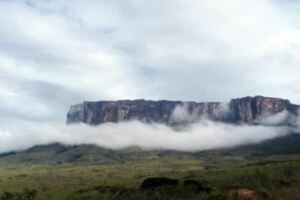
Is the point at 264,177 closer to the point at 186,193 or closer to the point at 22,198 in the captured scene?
the point at 186,193

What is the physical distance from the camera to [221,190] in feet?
465

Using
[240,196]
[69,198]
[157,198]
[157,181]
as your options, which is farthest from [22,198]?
[240,196]

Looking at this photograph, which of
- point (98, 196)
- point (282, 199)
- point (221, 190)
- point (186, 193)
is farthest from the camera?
point (98, 196)

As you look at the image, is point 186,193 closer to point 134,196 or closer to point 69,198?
point 134,196

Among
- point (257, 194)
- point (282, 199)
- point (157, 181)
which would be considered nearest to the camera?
point (282, 199)

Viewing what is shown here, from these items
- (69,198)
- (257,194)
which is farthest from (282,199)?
(69,198)

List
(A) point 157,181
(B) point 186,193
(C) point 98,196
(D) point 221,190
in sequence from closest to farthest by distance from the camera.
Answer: (D) point 221,190 → (B) point 186,193 → (C) point 98,196 → (A) point 157,181

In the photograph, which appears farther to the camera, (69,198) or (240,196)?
(69,198)

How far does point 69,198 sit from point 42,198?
1513 centimetres

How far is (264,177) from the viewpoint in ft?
588

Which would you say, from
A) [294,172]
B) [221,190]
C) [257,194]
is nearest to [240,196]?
[257,194]

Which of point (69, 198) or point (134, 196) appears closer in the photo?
point (134, 196)

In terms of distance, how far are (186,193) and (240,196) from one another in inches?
1057

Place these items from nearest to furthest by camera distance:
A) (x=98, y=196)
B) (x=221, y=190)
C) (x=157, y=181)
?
(x=221, y=190)
(x=98, y=196)
(x=157, y=181)
